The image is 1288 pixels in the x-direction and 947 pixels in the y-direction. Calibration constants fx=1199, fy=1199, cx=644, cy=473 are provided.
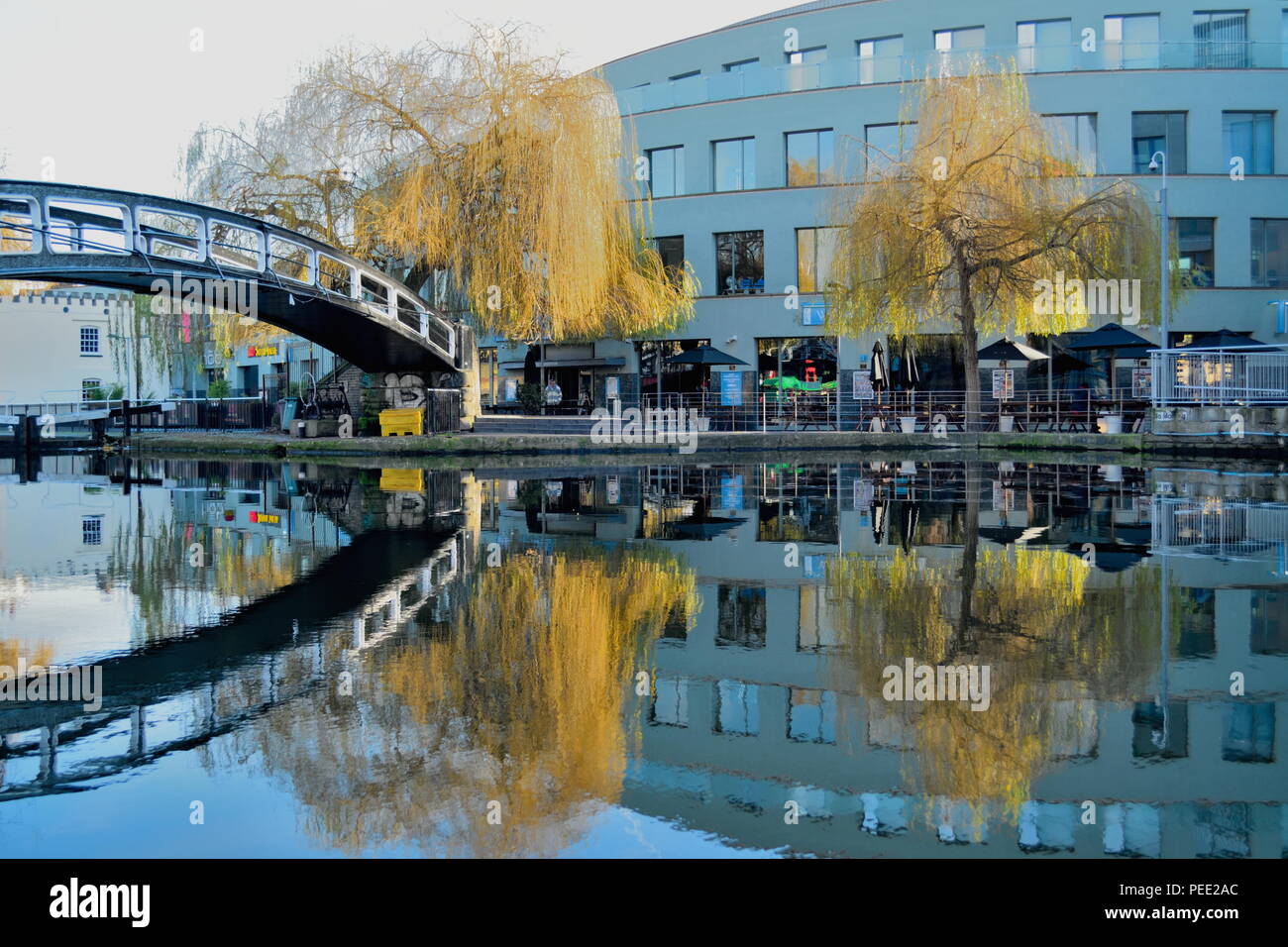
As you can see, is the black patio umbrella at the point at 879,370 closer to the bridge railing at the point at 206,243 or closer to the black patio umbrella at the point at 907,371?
the black patio umbrella at the point at 907,371

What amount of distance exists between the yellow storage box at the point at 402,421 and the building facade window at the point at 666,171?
730 inches

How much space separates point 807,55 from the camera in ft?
148

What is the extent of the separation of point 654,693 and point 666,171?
137 feet

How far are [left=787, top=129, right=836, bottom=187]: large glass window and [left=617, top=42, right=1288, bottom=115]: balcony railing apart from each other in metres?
1.65

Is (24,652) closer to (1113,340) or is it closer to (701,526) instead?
(701,526)

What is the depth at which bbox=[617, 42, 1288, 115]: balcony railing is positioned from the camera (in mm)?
40062

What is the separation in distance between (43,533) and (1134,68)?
38.2 metres

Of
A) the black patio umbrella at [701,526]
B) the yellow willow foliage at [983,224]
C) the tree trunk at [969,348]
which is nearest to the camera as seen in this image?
the black patio umbrella at [701,526]

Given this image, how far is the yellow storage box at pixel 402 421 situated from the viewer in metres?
29.6

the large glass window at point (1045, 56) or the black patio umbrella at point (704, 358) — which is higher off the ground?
the large glass window at point (1045, 56)

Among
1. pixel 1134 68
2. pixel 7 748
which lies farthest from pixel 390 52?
pixel 7 748

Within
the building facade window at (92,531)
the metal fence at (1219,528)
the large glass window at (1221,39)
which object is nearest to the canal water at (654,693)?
the metal fence at (1219,528)
